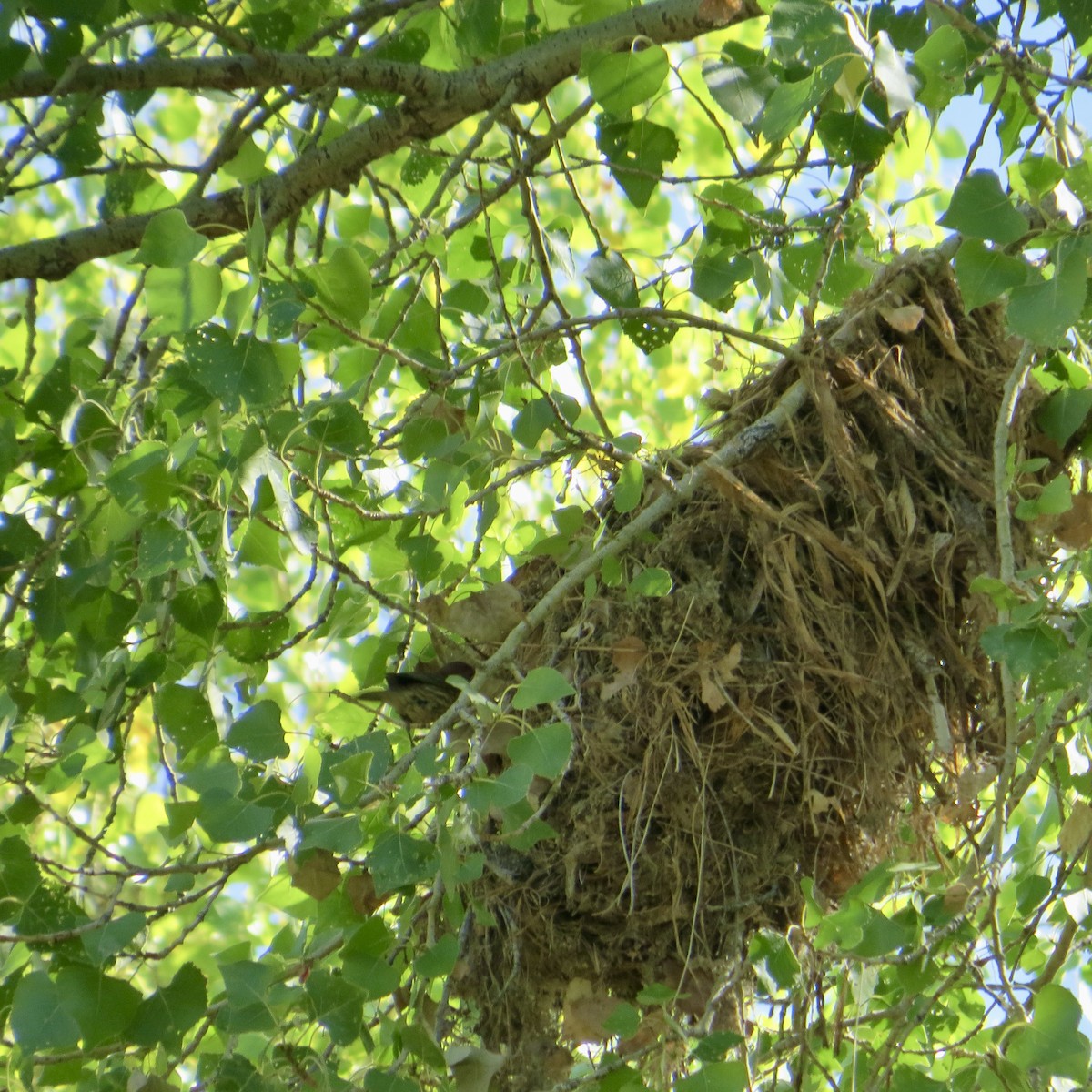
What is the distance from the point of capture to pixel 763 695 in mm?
1962

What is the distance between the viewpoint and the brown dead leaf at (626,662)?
1.95 meters

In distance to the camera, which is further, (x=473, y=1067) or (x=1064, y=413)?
(x=1064, y=413)

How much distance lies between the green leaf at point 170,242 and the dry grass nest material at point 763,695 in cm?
90

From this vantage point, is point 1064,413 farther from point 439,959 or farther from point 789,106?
point 439,959

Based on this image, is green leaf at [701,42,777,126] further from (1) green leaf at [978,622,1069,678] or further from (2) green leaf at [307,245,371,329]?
(1) green leaf at [978,622,1069,678]

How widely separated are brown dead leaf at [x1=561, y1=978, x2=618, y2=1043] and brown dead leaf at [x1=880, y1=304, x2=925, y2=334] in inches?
46.3

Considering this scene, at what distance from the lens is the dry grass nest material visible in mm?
1908

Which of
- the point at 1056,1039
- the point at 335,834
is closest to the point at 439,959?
the point at 335,834

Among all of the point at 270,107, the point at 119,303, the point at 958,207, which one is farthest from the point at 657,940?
the point at 119,303

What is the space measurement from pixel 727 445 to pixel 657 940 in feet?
2.62

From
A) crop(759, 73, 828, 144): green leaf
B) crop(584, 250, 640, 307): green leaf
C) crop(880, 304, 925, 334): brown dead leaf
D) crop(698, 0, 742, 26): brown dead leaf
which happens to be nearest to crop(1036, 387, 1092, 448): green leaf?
crop(880, 304, 925, 334): brown dead leaf

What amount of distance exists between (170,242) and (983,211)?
0.85 metres

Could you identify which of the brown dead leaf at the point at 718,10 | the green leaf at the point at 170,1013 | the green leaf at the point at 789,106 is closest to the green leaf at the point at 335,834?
the green leaf at the point at 170,1013

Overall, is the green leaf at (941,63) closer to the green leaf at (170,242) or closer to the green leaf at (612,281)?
the green leaf at (612,281)
